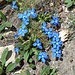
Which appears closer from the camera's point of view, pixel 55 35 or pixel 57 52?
pixel 57 52

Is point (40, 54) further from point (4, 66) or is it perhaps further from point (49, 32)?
point (4, 66)

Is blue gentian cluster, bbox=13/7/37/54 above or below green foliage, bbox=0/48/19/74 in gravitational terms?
above

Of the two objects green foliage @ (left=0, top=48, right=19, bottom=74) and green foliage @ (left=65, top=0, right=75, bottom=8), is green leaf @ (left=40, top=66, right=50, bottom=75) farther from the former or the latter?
green foliage @ (left=65, top=0, right=75, bottom=8)

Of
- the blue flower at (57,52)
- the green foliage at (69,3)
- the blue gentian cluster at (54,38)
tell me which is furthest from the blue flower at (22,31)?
the green foliage at (69,3)

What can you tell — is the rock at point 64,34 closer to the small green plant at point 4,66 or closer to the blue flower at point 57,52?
the blue flower at point 57,52

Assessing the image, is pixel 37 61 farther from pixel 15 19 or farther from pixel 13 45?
pixel 15 19

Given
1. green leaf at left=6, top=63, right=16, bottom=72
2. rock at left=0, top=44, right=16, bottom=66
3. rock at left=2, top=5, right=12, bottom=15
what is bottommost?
green leaf at left=6, top=63, right=16, bottom=72

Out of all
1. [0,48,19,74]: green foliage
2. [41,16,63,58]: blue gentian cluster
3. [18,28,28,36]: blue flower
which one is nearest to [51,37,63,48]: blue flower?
[41,16,63,58]: blue gentian cluster

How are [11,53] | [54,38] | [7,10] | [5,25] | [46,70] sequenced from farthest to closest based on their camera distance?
[7,10] → [5,25] → [11,53] → [54,38] → [46,70]

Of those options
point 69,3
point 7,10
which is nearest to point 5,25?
point 7,10
